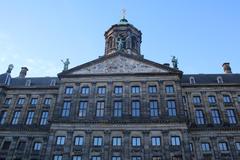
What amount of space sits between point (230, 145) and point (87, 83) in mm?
23879

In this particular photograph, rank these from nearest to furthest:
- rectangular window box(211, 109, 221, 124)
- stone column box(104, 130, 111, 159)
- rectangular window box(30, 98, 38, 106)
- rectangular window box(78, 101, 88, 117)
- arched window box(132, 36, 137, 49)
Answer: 1. stone column box(104, 130, 111, 159)
2. rectangular window box(78, 101, 88, 117)
3. rectangular window box(211, 109, 221, 124)
4. rectangular window box(30, 98, 38, 106)
5. arched window box(132, 36, 137, 49)

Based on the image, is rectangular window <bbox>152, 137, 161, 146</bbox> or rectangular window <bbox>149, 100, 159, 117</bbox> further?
rectangular window <bbox>149, 100, 159, 117</bbox>

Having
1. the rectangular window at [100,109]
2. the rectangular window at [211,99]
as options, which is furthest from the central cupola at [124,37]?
the rectangular window at [211,99]

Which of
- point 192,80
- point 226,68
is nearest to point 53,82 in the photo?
point 192,80

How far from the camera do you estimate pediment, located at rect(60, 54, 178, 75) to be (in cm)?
4450

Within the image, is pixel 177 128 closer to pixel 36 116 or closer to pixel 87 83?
pixel 87 83

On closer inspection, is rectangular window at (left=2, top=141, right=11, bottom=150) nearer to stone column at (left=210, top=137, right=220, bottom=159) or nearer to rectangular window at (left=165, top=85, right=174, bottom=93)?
rectangular window at (left=165, top=85, right=174, bottom=93)

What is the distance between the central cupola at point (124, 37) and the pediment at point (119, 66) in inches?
299

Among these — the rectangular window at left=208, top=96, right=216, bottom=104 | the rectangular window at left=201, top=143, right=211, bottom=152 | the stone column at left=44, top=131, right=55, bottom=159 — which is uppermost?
the rectangular window at left=208, top=96, right=216, bottom=104

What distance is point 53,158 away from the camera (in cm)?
3734

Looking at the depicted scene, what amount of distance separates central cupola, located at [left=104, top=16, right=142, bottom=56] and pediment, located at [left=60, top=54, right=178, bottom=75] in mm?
7602

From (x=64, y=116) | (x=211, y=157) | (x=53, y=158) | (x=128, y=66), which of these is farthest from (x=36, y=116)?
(x=211, y=157)

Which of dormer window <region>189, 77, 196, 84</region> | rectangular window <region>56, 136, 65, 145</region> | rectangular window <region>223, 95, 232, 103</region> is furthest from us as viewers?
dormer window <region>189, 77, 196, 84</region>

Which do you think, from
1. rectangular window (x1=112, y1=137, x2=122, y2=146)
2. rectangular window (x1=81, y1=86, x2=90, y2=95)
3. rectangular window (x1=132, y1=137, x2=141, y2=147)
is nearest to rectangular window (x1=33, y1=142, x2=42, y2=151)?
rectangular window (x1=81, y1=86, x2=90, y2=95)
